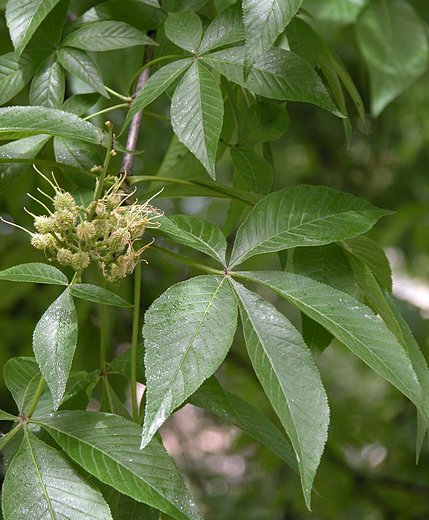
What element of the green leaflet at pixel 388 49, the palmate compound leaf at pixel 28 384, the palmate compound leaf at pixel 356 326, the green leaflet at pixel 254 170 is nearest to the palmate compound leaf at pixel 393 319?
the palmate compound leaf at pixel 356 326

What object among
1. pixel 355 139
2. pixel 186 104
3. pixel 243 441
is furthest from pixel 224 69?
pixel 355 139

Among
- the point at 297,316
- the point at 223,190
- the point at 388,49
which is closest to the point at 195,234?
the point at 223,190

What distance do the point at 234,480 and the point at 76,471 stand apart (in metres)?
2.45

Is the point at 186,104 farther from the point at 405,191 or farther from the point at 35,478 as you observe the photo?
the point at 405,191

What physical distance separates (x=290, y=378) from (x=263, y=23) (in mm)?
277

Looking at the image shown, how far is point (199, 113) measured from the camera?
2.28 feet

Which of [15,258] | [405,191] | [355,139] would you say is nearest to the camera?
[15,258]

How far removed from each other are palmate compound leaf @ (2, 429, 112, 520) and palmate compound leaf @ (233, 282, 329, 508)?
0.15 metres

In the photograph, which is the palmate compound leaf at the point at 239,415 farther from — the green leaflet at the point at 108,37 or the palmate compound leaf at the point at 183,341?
the green leaflet at the point at 108,37

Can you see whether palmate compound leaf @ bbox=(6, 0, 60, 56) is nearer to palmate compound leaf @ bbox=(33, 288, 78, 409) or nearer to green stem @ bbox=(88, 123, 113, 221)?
green stem @ bbox=(88, 123, 113, 221)

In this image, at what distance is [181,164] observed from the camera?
3.46 ft

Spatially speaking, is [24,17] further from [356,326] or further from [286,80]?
[356,326]

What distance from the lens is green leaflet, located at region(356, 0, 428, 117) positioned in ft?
4.24

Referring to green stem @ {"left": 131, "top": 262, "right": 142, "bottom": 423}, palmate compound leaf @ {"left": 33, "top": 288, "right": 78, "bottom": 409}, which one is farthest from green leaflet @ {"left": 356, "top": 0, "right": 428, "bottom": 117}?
palmate compound leaf @ {"left": 33, "top": 288, "right": 78, "bottom": 409}
